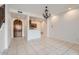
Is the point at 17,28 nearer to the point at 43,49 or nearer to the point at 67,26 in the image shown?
the point at 67,26

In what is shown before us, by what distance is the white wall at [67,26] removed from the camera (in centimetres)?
764

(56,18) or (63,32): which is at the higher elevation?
(56,18)

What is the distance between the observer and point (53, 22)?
11609mm

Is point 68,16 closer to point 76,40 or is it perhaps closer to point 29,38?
point 76,40

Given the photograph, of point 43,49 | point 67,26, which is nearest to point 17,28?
point 67,26

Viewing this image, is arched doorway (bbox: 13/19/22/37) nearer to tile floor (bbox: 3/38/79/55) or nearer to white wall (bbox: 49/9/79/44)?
white wall (bbox: 49/9/79/44)

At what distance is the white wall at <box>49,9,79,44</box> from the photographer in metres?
7.64

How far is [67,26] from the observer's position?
28.5ft

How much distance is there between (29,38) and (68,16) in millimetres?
3916

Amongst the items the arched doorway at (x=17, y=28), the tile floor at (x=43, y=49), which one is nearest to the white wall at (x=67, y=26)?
the tile floor at (x=43, y=49)

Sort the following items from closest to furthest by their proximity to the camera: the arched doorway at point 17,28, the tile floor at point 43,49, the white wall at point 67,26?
the tile floor at point 43,49 → the white wall at point 67,26 → the arched doorway at point 17,28

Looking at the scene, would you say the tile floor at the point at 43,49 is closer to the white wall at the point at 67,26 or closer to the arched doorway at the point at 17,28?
the white wall at the point at 67,26
